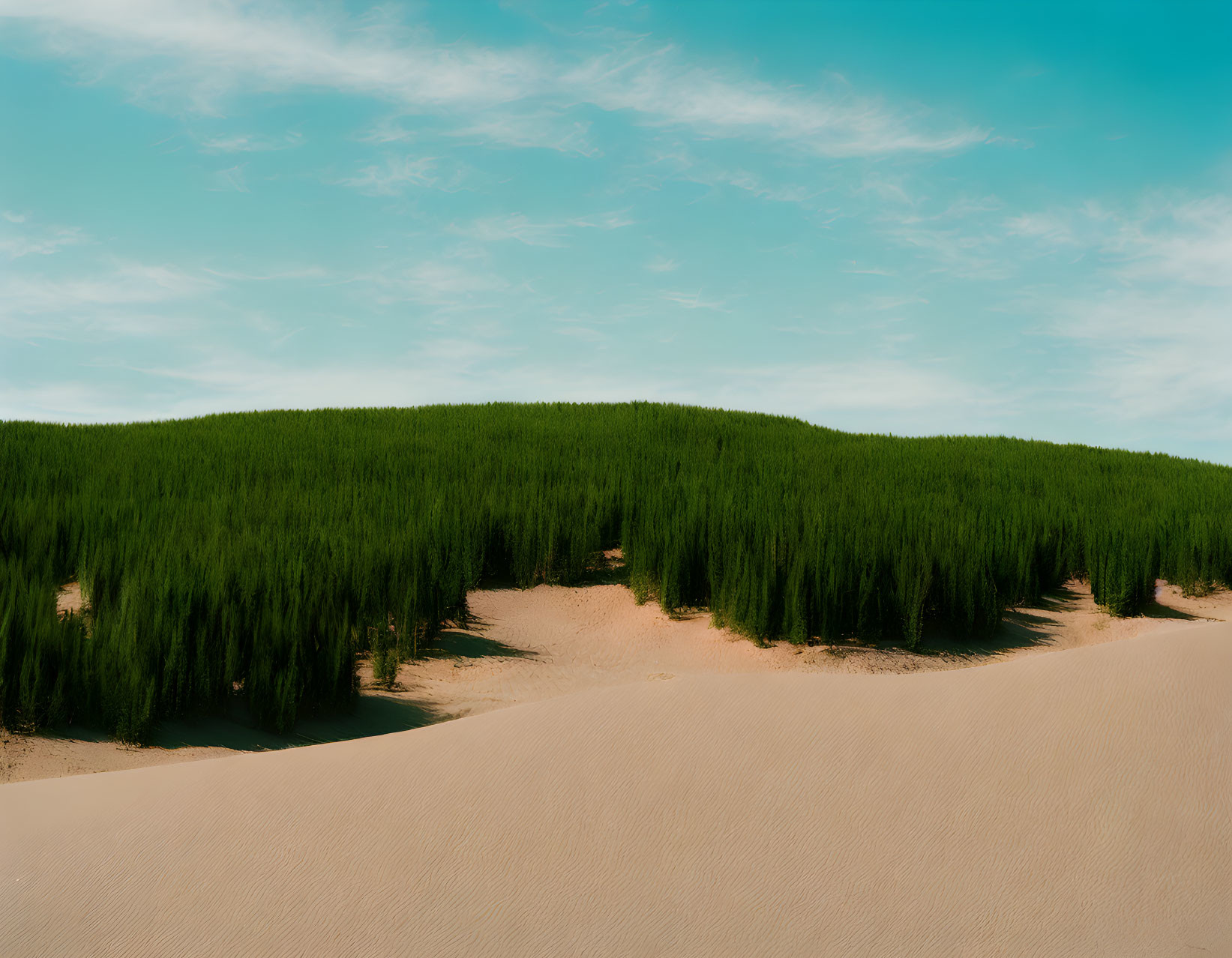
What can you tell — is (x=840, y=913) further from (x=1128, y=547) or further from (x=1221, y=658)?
(x=1128, y=547)

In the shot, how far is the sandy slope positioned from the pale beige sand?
0.75 meters

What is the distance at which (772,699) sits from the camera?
114 inches

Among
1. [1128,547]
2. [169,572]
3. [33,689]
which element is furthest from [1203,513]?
[33,689]

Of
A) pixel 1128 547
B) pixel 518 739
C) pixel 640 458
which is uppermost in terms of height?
pixel 640 458

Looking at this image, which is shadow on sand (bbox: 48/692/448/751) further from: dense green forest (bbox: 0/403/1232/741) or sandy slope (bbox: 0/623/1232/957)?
sandy slope (bbox: 0/623/1232/957)

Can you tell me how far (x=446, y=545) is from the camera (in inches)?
221

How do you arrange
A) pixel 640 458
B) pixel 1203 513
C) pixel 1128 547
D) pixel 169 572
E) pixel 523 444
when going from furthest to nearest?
pixel 523 444 < pixel 640 458 < pixel 1203 513 < pixel 1128 547 < pixel 169 572

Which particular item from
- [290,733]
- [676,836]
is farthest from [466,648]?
[676,836]

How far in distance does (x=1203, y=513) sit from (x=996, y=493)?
1.78 meters

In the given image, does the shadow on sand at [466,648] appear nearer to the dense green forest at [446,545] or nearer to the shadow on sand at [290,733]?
the dense green forest at [446,545]

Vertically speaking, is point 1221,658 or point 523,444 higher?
point 523,444

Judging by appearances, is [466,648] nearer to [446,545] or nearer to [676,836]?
[446,545]

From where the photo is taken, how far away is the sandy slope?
1967 mm

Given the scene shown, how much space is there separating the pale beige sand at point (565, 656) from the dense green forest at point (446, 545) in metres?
0.14
